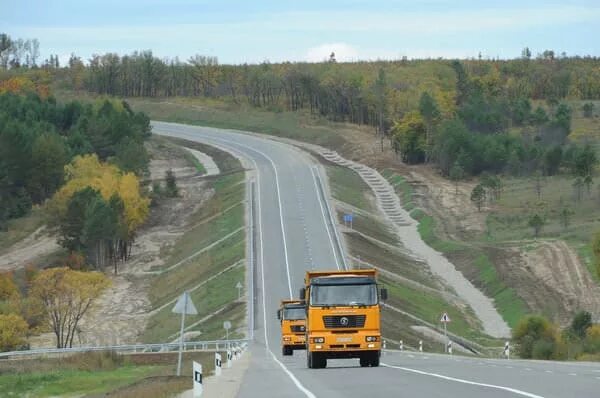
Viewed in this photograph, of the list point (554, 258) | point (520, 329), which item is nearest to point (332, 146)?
point (554, 258)

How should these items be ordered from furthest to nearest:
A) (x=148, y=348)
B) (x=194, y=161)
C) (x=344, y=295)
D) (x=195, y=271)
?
1. (x=194, y=161)
2. (x=195, y=271)
3. (x=148, y=348)
4. (x=344, y=295)

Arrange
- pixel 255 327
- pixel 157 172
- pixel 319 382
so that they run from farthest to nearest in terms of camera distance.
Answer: pixel 157 172 → pixel 255 327 → pixel 319 382

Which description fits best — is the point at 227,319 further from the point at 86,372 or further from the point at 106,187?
the point at 106,187

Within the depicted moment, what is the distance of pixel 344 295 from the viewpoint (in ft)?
129

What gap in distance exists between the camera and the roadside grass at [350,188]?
134 meters

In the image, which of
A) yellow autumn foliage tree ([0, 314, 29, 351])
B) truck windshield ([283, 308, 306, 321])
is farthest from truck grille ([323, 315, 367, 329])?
yellow autumn foliage tree ([0, 314, 29, 351])

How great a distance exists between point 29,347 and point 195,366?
56080 mm

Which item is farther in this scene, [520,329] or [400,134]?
[400,134]

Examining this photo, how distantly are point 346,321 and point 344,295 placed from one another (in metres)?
0.89

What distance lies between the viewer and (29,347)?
263ft

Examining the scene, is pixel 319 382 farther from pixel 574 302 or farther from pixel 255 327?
pixel 574 302

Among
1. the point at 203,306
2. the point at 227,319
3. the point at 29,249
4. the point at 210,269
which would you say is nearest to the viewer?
the point at 227,319

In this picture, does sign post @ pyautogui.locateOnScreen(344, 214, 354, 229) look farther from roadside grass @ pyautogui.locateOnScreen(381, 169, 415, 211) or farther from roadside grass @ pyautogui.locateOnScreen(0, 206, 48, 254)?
roadside grass @ pyautogui.locateOnScreen(0, 206, 48, 254)

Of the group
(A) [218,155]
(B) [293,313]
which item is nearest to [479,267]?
(B) [293,313]
